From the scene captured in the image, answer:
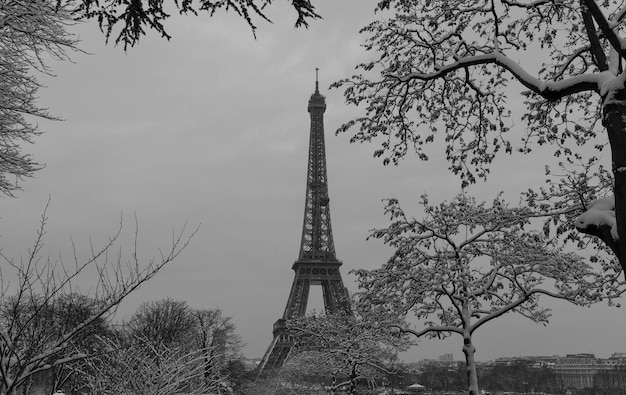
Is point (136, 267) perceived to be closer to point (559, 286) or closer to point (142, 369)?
point (142, 369)

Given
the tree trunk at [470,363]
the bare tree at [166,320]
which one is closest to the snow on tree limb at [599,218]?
the tree trunk at [470,363]

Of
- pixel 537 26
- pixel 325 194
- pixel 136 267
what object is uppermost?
pixel 325 194

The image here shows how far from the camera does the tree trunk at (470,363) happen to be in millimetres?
14297

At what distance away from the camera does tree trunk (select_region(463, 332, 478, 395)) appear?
1430cm

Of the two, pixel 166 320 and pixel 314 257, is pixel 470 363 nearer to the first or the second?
pixel 166 320

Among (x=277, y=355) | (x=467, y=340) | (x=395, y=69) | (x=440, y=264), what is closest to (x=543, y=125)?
(x=395, y=69)

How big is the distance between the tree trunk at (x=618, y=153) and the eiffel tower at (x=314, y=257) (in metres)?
47.1

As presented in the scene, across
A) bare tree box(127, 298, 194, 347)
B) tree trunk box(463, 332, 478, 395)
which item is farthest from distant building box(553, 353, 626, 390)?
tree trunk box(463, 332, 478, 395)

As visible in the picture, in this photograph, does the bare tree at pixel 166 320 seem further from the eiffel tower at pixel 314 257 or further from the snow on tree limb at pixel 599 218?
the snow on tree limb at pixel 599 218

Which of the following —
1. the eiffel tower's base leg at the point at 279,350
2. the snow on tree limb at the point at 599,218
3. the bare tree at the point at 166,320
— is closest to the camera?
the snow on tree limb at the point at 599,218

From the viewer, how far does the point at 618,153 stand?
6.18 m

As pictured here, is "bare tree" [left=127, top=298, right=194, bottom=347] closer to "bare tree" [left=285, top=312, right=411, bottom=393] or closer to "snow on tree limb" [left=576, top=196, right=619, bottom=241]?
"bare tree" [left=285, top=312, right=411, bottom=393]

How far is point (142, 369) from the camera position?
8500 mm

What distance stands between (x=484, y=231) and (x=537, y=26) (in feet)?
24.9
